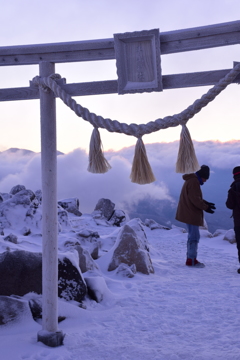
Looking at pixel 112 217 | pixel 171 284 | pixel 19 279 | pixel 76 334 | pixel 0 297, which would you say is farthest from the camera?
pixel 112 217

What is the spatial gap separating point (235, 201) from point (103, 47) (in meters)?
3.89

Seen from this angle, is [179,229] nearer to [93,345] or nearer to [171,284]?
[171,284]

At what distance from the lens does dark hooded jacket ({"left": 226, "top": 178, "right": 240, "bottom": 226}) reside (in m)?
6.36

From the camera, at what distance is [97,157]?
348 centimetres

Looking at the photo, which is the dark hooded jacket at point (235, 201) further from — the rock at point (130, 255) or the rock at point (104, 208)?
the rock at point (104, 208)

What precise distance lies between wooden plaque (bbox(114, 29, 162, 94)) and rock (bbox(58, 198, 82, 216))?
38.4 feet

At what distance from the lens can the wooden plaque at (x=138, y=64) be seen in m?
3.45

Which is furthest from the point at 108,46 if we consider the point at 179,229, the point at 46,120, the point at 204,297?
the point at 179,229

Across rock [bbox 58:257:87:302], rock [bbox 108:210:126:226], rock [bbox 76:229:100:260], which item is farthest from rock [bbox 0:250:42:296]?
rock [bbox 108:210:126:226]

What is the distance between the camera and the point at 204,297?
16.5 ft

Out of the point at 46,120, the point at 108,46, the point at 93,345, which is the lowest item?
the point at 93,345

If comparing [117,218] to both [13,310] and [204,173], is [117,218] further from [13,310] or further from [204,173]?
[13,310]

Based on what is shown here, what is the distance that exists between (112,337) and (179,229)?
30.7 ft

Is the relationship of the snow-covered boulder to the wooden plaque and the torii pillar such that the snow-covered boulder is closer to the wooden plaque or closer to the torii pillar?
the torii pillar
